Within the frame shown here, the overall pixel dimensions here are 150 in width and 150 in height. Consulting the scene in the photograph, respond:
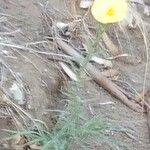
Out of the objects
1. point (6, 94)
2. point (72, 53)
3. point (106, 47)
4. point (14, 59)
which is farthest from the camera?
point (106, 47)

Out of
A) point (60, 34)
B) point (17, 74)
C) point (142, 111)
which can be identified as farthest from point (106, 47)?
point (17, 74)

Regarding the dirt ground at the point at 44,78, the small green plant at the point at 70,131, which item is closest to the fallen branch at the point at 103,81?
the dirt ground at the point at 44,78

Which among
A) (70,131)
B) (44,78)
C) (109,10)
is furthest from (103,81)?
(109,10)

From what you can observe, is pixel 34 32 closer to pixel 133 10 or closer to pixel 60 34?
pixel 60 34

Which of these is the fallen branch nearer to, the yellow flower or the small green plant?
the small green plant

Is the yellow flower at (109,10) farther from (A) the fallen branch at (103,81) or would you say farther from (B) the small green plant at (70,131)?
(A) the fallen branch at (103,81)

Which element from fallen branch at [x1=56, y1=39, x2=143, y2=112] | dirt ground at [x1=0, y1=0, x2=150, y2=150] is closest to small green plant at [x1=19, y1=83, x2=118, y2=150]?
dirt ground at [x1=0, y1=0, x2=150, y2=150]
